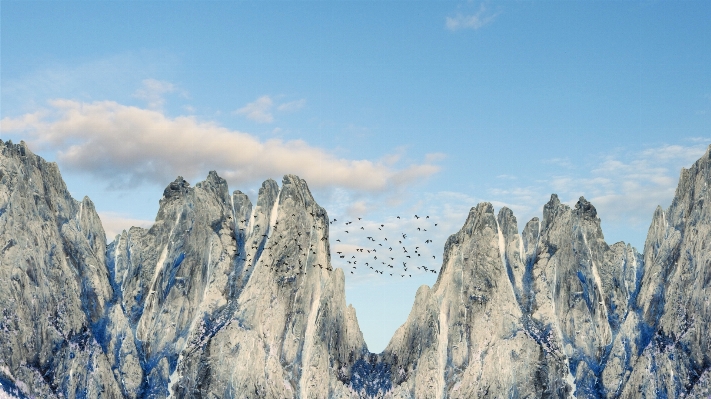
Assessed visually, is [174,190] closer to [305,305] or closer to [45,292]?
[45,292]

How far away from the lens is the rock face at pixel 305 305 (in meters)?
91.3

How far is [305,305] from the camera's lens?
9975cm

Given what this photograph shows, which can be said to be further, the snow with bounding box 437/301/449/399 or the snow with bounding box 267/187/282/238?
the snow with bounding box 267/187/282/238

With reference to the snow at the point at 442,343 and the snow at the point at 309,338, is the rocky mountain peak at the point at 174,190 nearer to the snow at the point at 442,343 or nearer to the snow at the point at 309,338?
the snow at the point at 309,338

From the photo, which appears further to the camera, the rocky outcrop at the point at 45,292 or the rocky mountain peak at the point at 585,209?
the rocky mountain peak at the point at 585,209

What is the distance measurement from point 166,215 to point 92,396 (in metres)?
26.1

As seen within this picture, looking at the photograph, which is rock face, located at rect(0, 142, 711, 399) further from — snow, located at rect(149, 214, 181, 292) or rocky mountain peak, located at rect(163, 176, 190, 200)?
snow, located at rect(149, 214, 181, 292)

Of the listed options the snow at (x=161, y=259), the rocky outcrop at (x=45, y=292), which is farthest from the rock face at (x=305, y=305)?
the snow at (x=161, y=259)

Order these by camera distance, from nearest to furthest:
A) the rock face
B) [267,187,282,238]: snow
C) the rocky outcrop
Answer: the rocky outcrop, the rock face, [267,187,282,238]: snow

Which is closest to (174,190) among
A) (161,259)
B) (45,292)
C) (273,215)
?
(161,259)

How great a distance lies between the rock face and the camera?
91312 millimetres

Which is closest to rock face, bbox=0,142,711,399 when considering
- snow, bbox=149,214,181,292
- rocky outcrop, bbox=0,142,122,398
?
rocky outcrop, bbox=0,142,122,398


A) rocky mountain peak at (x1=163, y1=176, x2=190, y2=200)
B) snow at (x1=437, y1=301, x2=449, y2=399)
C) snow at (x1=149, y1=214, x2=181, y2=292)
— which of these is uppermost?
rocky mountain peak at (x1=163, y1=176, x2=190, y2=200)

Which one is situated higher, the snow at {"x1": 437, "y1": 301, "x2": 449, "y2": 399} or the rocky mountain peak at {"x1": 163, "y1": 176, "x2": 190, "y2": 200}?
the rocky mountain peak at {"x1": 163, "y1": 176, "x2": 190, "y2": 200}
